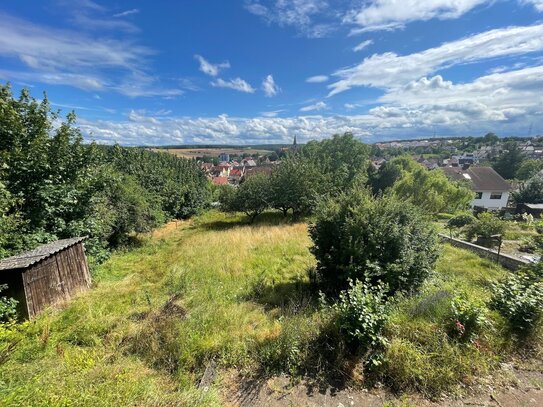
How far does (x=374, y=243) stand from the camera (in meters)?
5.79

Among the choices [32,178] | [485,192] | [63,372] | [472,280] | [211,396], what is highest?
[32,178]

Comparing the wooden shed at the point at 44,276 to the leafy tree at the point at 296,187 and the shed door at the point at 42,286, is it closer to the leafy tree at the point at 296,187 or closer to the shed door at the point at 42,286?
the shed door at the point at 42,286

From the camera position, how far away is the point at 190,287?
768cm

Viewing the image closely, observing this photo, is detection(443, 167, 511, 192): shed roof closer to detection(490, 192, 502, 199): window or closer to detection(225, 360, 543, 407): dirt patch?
detection(490, 192, 502, 199): window

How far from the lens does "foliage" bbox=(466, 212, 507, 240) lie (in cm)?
1362

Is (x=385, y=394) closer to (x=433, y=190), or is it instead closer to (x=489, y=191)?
(x=433, y=190)

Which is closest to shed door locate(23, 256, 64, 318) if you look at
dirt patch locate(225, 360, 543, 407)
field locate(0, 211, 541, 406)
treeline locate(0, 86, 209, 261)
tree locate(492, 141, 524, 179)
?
field locate(0, 211, 541, 406)

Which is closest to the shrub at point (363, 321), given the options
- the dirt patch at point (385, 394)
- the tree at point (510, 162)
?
the dirt patch at point (385, 394)

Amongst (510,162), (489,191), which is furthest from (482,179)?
(510,162)

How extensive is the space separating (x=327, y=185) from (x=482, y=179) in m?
31.8

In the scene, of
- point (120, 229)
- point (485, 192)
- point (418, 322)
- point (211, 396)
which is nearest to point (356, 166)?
point (485, 192)

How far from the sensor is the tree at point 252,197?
22.2 m

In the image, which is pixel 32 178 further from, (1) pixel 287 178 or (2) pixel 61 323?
(1) pixel 287 178

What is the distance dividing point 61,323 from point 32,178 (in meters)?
5.76
